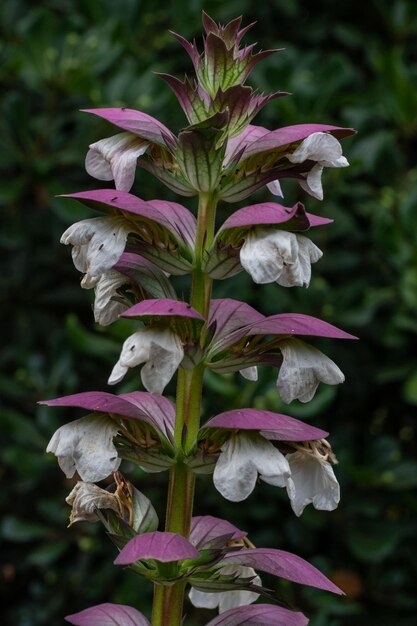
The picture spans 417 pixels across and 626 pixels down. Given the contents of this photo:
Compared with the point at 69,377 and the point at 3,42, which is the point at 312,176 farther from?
the point at 3,42

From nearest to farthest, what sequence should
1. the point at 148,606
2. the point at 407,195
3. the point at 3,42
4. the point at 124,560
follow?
1. the point at 124,560
2. the point at 148,606
3. the point at 407,195
4. the point at 3,42

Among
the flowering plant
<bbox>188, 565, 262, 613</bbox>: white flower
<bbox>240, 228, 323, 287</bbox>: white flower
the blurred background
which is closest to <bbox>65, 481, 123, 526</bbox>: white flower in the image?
the flowering plant

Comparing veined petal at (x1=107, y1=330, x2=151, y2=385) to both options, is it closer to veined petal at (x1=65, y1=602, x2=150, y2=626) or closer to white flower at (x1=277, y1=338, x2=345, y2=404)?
white flower at (x1=277, y1=338, x2=345, y2=404)

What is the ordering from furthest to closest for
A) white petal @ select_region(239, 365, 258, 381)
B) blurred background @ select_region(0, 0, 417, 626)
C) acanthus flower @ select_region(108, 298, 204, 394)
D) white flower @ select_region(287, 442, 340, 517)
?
blurred background @ select_region(0, 0, 417, 626) → white petal @ select_region(239, 365, 258, 381) → white flower @ select_region(287, 442, 340, 517) → acanthus flower @ select_region(108, 298, 204, 394)

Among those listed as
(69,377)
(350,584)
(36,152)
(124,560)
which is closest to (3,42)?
(36,152)

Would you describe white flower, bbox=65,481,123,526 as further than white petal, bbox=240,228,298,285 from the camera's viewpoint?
Yes

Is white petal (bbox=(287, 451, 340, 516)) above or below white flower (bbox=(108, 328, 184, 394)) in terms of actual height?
below

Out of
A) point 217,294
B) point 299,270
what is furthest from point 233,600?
point 217,294

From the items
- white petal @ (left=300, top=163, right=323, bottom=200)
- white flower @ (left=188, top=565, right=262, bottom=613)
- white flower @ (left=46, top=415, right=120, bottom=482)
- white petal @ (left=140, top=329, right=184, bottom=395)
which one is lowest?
white flower @ (left=188, top=565, right=262, bottom=613)
